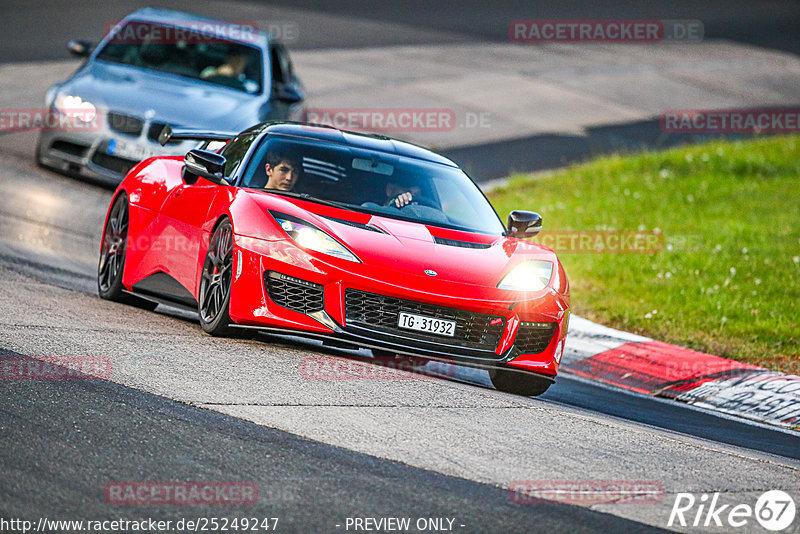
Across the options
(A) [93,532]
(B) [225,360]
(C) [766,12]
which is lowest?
(C) [766,12]

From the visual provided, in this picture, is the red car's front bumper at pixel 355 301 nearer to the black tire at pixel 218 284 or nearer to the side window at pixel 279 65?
the black tire at pixel 218 284

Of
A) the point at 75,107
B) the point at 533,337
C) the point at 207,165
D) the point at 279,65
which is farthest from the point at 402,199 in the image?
the point at 279,65

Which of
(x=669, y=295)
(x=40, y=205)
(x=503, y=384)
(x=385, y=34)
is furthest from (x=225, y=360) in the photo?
(x=385, y=34)

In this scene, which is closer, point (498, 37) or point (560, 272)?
point (560, 272)

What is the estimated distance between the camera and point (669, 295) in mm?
11930

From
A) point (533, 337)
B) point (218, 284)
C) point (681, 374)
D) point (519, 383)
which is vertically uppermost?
point (218, 284)

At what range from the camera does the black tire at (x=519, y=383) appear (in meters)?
8.24

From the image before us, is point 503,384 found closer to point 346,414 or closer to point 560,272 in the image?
point 560,272

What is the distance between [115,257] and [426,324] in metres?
3.03

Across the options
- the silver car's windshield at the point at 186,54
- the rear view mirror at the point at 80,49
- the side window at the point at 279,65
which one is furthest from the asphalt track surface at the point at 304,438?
the side window at the point at 279,65

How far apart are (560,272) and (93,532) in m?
4.38

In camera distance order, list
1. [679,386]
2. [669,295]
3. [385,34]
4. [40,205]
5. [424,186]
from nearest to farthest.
→ [424,186]
[679,386]
[669,295]
[40,205]
[385,34]

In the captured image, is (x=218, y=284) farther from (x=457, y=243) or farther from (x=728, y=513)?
(x=728, y=513)

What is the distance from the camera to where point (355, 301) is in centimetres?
753
